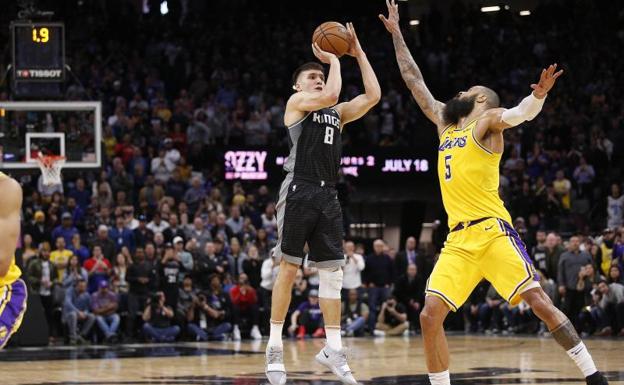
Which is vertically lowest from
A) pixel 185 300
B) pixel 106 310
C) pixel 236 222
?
pixel 106 310

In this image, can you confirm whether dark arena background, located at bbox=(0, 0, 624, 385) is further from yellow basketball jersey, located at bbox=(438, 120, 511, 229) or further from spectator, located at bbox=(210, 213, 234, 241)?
yellow basketball jersey, located at bbox=(438, 120, 511, 229)

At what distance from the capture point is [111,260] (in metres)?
19.8

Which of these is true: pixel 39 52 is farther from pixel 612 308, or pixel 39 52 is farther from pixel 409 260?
pixel 612 308

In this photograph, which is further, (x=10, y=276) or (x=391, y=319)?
(x=391, y=319)

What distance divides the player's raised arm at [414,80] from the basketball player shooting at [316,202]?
27 cm

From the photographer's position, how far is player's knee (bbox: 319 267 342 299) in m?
9.20

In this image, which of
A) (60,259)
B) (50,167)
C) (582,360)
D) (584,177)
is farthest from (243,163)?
(582,360)

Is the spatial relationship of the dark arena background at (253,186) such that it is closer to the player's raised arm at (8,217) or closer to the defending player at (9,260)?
the defending player at (9,260)

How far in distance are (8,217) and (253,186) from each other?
59.0 ft

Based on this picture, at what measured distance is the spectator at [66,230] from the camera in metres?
Result: 19.9

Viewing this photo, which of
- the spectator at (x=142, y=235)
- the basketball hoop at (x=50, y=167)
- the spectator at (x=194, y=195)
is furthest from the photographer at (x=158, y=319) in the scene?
the spectator at (x=194, y=195)

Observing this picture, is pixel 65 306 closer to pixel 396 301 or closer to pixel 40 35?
pixel 40 35

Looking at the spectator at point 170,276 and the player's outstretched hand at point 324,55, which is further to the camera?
the spectator at point 170,276

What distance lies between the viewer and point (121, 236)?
2020 centimetres
